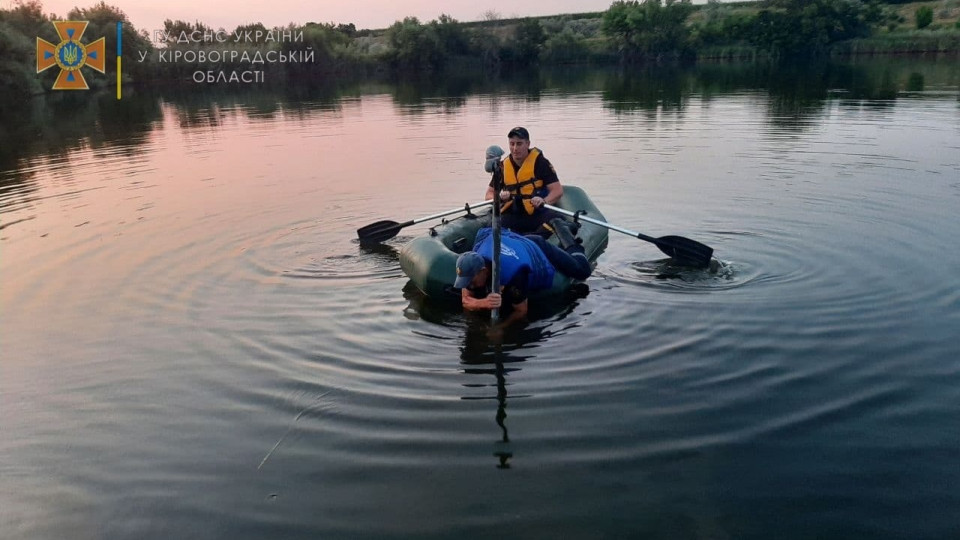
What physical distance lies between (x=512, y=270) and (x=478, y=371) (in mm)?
1264

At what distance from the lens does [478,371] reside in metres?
6.12

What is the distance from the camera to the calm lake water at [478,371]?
4.31m

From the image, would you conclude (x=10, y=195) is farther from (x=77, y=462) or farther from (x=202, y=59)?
(x=202, y=59)

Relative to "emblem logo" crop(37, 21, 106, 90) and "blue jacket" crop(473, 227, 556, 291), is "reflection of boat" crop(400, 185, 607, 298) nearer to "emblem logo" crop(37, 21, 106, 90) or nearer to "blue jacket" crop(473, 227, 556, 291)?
"blue jacket" crop(473, 227, 556, 291)

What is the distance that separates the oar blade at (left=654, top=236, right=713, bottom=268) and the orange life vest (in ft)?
5.25

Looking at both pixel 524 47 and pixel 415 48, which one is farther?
pixel 524 47

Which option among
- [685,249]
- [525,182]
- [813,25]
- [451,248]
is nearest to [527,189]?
[525,182]

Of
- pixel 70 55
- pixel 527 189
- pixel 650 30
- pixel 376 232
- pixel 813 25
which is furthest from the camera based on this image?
pixel 650 30

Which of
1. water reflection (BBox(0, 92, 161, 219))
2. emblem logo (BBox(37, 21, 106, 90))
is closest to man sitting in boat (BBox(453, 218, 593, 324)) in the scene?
water reflection (BBox(0, 92, 161, 219))

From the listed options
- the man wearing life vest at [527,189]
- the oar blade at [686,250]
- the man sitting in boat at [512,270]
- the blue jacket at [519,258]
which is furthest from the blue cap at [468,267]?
the oar blade at [686,250]

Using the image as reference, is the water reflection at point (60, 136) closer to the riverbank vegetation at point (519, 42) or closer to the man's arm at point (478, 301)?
the man's arm at point (478, 301)

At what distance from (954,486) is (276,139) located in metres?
19.9

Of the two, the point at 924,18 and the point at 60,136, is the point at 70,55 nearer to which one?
the point at 60,136

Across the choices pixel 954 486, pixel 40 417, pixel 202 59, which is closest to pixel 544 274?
pixel 954 486
